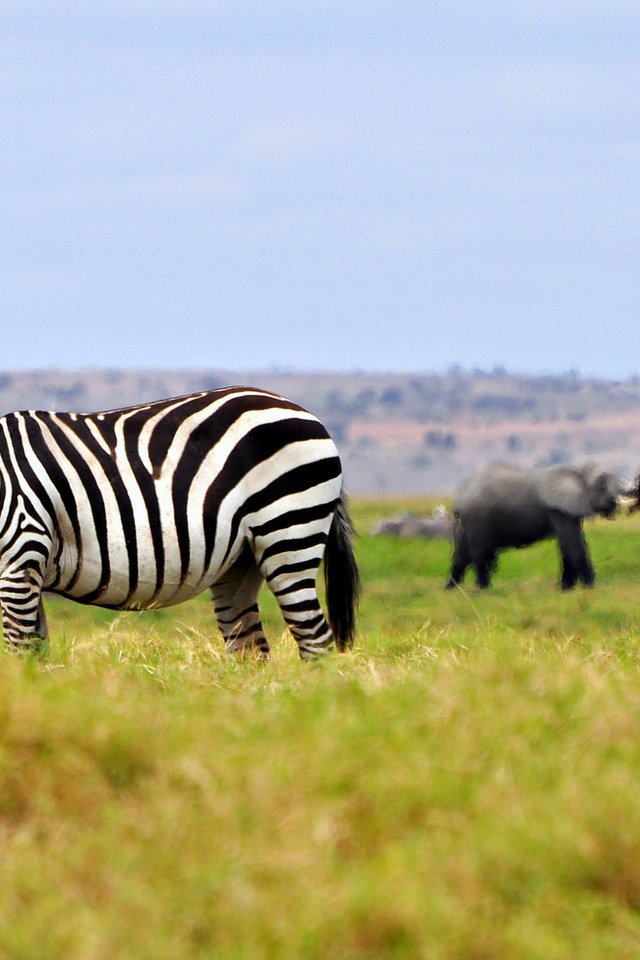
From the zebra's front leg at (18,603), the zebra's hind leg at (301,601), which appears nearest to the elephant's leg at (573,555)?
the zebra's hind leg at (301,601)

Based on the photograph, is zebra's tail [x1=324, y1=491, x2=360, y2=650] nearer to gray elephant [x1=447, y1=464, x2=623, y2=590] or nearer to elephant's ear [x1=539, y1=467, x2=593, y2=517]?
gray elephant [x1=447, y1=464, x2=623, y2=590]

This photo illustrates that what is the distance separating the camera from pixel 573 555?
22.0m

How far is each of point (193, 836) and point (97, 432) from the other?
13.0 ft

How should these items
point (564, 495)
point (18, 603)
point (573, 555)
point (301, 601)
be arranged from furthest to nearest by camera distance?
point (564, 495), point (573, 555), point (301, 601), point (18, 603)

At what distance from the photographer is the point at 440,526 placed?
31.1 meters

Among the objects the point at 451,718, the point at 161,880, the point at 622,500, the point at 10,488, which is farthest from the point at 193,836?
the point at 622,500

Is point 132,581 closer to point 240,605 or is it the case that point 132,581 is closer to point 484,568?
point 240,605

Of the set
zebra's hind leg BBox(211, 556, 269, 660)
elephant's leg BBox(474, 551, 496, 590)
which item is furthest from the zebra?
elephant's leg BBox(474, 551, 496, 590)

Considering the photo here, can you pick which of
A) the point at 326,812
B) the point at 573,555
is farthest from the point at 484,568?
the point at 326,812

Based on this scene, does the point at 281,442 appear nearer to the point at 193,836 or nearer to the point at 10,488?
the point at 10,488

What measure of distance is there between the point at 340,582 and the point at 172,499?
114cm

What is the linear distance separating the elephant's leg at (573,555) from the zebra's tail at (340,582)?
13.1 m

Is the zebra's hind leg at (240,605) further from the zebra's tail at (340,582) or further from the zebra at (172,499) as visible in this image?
the zebra's tail at (340,582)

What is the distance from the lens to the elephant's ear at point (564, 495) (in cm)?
2277
